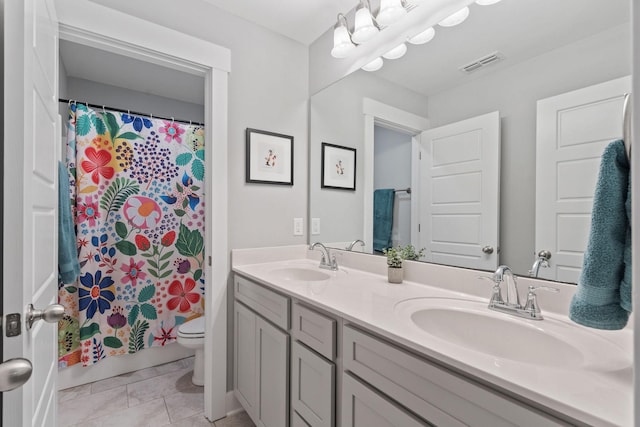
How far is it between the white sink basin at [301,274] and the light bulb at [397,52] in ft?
4.01

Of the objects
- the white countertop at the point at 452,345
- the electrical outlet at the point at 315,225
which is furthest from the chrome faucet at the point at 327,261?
the electrical outlet at the point at 315,225

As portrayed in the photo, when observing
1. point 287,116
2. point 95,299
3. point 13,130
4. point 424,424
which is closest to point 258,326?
point 424,424

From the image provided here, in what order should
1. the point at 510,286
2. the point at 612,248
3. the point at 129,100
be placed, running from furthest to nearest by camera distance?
1. the point at 129,100
2. the point at 510,286
3. the point at 612,248

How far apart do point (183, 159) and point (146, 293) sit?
1.13 metres

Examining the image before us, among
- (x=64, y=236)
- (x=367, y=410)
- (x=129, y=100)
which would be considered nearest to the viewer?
(x=367, y=410)

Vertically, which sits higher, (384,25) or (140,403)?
(384,25)

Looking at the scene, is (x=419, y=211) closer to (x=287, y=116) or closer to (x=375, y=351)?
(x=375, y=351)

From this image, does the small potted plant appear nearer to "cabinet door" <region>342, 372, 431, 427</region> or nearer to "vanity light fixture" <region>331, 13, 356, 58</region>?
→ "cabinet door" <region>342, 372, 431, 427</region>

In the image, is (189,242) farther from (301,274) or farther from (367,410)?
(367,410)

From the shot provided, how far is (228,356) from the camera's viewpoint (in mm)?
1761

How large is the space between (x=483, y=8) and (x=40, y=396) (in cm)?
204

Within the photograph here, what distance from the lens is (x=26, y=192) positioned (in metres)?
0.66

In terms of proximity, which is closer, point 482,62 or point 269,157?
point 482,62

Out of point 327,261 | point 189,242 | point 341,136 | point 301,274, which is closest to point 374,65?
point 341,136
